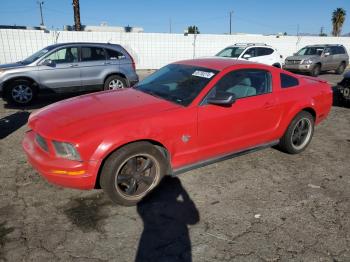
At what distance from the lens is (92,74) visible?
9.16 metres

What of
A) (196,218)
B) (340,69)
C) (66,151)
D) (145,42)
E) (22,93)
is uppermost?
(145,42)

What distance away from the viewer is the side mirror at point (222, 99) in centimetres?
387

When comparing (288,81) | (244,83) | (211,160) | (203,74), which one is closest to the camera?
(211,160)

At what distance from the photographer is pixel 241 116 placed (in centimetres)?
425

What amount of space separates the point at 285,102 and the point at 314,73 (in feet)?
45.5

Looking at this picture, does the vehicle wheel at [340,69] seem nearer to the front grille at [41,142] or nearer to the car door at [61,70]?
the car door at [61,70]

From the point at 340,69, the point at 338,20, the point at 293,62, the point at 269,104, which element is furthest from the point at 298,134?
the point at 338,20

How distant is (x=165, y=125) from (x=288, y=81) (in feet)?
7.90

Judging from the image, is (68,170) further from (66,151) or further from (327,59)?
(327,59)

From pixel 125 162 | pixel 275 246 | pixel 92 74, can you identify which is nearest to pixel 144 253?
pixel 125 162

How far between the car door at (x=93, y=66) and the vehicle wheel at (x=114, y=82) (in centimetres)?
15

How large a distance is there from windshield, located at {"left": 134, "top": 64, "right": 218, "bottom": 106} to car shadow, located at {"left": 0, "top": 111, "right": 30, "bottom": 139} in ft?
10.4

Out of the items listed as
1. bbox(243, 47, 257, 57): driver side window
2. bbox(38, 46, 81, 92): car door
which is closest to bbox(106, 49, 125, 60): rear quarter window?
bbox(38, 46, 81, 92): car door

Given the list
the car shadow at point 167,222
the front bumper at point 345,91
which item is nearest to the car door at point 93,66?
the car shadow at point 167,222
